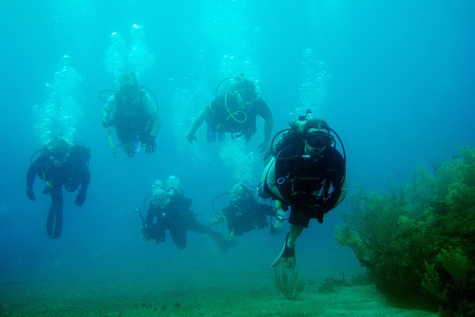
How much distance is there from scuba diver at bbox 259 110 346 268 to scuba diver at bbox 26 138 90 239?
764cm

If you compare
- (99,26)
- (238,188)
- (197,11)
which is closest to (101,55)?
(99,26)

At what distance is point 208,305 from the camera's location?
685cm

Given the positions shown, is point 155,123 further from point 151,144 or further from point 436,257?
point 436,257

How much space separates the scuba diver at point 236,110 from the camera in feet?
28.2

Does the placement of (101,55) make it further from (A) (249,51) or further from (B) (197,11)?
(A) (249,51)

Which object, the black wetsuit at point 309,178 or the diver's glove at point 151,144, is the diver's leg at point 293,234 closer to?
the black wetsuit at point 309,178

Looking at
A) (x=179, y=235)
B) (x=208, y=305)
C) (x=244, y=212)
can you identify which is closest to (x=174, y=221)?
(x=179, y=235)

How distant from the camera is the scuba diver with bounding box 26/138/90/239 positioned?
9.29 m

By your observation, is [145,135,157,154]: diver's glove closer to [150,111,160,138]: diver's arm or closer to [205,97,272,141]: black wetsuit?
[150,111,160,138]: diver's arm

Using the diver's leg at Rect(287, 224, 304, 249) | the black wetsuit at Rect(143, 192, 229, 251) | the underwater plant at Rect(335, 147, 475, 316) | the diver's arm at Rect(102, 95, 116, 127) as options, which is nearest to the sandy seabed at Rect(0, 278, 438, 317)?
the underwater plant at Rect(335, 147, 475, 316)

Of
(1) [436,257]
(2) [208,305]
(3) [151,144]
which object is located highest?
(3) [151,144]

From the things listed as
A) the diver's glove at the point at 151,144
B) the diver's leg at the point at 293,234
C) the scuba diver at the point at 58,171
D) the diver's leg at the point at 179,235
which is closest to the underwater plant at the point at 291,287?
the diver's leg at the point at 293,234

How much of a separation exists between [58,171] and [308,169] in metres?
8.56

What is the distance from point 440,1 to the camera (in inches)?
Answer: 2484
